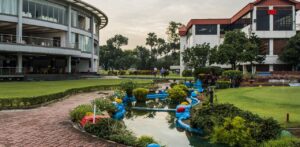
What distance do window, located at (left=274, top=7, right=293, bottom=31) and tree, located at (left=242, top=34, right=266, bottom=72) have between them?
582 centimetres

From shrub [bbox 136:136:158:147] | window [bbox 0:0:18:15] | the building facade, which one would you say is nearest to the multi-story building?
the building facade

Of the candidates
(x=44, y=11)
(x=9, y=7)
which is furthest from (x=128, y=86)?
(x=44, y=11)

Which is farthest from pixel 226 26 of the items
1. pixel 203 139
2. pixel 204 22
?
pixel 203 139

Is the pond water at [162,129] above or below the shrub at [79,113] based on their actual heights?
below

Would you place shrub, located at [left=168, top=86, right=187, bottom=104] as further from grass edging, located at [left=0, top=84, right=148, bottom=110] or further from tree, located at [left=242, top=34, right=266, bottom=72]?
tree, located at [left=242, top=34, right=266, bottom=72]

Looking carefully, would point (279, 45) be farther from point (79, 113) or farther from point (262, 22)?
point (79, 113)

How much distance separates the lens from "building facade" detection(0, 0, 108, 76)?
38.4m

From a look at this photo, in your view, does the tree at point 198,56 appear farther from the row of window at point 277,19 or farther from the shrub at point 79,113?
the shrub at point 79,113

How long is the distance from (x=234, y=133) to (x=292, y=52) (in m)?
49.1

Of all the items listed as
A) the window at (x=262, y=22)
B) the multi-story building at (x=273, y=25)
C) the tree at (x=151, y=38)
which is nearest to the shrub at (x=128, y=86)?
the multi-story building at (x=273, y=25)

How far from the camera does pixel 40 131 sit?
10633 mm

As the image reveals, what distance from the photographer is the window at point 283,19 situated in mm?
57875

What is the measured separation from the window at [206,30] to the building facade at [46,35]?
23750mm

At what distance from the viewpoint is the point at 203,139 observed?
1169 centimetres
